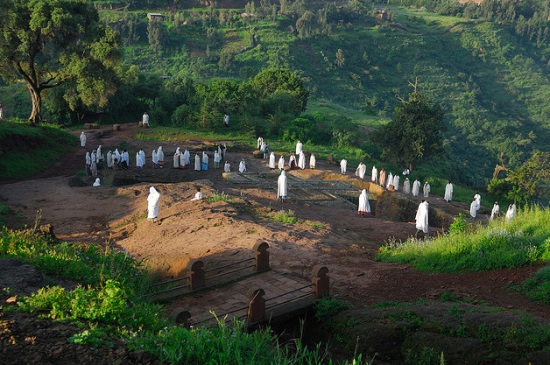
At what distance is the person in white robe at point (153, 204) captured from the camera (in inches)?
556

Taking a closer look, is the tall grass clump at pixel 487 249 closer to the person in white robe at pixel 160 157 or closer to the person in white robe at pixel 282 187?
the person in white robe at pixel 282 187

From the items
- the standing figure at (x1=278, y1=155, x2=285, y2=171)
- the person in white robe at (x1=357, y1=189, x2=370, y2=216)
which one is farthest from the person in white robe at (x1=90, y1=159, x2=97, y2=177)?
the person in white robe at (x1=357, y1=189, x2=370, y2=216)

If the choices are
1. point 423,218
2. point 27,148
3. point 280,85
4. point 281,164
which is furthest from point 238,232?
point 280,85

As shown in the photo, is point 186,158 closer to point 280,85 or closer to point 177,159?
point 177,159

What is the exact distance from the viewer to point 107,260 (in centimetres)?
914

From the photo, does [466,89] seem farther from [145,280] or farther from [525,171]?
[145,280]

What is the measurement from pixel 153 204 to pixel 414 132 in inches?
838

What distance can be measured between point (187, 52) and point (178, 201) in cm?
6077

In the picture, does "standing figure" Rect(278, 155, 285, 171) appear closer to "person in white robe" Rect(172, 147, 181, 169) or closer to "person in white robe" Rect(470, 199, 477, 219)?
"person in white robe" Rect(172, 147, 181, 169)

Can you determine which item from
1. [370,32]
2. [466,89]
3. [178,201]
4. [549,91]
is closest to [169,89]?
[178,201]

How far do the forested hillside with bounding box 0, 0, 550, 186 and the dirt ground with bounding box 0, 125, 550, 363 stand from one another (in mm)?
16874

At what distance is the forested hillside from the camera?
38.8 m

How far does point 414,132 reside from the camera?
31266mm

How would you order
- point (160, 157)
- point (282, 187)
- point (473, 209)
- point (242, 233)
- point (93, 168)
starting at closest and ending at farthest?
point (242, 233), point (282, 187), point (473, 209), point (93, 168), point (160, 157)
